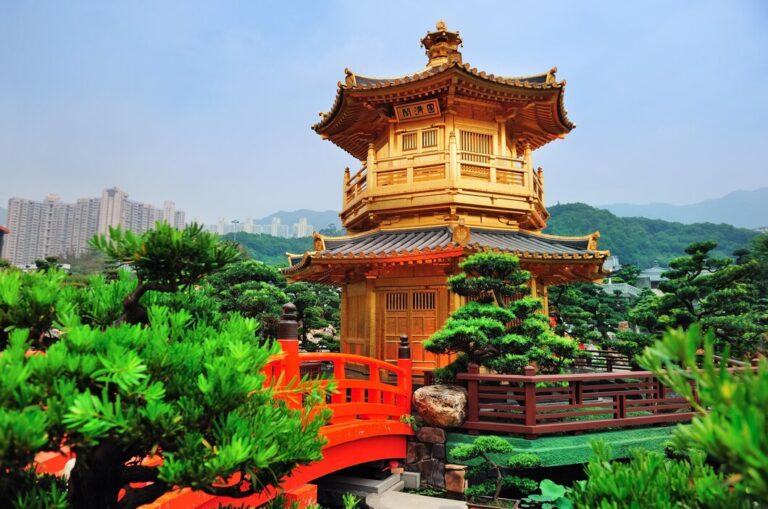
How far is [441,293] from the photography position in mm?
10641

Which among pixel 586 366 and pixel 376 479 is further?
pixel 586 366

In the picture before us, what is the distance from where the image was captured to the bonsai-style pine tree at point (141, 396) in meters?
1.91

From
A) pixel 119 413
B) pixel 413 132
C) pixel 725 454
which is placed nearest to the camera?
pixel 725 454

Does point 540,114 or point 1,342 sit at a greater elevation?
point 540,114

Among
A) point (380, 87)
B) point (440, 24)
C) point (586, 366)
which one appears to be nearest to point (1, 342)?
point (380, 87)

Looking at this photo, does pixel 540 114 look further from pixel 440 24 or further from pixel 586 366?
pixel 586 366

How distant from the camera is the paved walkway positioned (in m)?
6.89

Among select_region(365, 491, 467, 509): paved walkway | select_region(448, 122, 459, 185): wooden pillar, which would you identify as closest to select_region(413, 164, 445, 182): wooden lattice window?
select_region(448, 122, 459, 185): wooden pillar

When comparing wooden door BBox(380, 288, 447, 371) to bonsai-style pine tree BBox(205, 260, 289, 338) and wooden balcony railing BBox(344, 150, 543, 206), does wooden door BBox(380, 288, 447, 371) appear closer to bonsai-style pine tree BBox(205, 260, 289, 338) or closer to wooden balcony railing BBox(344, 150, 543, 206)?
wooden balcony railing BBox(344, 150, 543, 206)

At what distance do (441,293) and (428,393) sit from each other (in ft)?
9.84

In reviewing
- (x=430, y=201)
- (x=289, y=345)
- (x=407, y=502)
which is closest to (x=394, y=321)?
(x=430, y=201)

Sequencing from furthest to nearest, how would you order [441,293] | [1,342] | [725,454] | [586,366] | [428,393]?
[586,366]
[441,293]
[428,393]
[1,342]
[725,454]

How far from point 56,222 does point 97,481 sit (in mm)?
127357

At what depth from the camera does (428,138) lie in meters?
12.1
